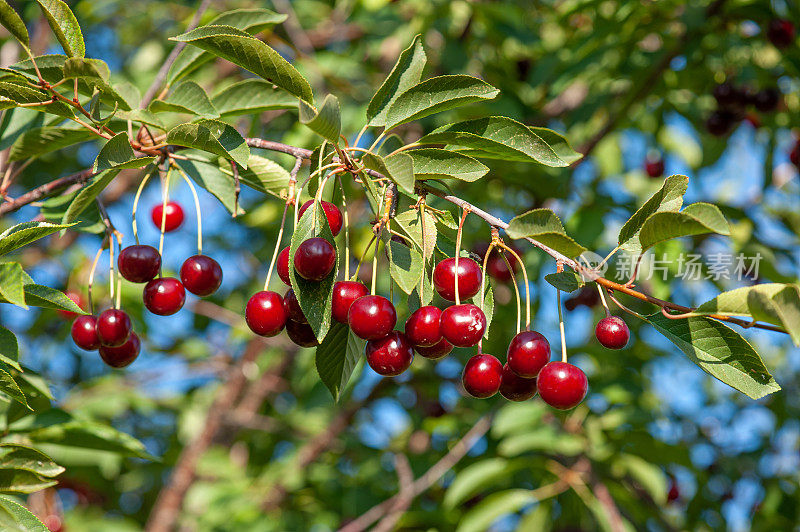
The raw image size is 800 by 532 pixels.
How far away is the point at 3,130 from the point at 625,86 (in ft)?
9.88

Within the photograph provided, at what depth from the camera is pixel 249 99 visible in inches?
71.5

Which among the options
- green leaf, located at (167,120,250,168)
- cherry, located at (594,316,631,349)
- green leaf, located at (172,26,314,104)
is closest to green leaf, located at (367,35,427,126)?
green leaf, located at (172,26,314,104)

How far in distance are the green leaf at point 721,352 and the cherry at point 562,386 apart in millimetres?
180

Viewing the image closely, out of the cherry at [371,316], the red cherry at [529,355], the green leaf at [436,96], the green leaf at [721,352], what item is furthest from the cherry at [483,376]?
the green leaf at [436,96]

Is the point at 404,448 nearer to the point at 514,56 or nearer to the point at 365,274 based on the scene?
the point at 365,274

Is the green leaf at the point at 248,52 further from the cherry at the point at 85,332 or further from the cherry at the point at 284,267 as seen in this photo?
the cherry at the point at 85,332

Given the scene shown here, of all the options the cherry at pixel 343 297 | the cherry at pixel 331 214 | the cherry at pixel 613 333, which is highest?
the cherry at pixel 331 214

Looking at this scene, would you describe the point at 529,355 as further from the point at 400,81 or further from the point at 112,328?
the point at 112,328

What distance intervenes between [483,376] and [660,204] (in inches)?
19.3

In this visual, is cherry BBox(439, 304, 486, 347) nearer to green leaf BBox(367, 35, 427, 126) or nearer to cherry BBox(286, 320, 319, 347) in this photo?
cherry BBox(286, 320, 319, 347)

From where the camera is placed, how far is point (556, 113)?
3.94 m

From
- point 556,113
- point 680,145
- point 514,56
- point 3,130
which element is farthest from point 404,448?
point 680,145

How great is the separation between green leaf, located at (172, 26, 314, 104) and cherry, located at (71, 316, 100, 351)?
0.74 m

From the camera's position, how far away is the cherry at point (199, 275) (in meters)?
1.61
